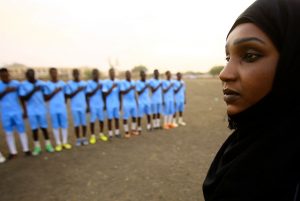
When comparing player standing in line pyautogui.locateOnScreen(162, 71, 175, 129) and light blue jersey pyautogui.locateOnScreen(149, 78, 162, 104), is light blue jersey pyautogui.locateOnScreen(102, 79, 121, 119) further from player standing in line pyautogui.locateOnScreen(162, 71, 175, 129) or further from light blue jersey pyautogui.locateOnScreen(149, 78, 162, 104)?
player standing in line pyautogui.locateOnScreen(162, 71, 175, 129)

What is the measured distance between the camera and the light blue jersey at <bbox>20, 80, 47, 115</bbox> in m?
5.05

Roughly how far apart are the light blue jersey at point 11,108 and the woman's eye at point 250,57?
556 cm

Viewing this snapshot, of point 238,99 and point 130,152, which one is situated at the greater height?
point 238,99

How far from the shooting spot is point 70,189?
11.9ft

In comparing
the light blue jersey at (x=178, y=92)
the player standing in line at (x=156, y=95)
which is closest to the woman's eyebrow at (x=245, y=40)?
the player standing in line at (x=156, y=95)

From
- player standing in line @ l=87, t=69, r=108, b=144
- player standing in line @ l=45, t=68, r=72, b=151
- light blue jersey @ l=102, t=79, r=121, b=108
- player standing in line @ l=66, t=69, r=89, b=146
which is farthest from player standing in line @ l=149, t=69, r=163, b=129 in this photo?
player standing in line @ l=45, t=68, r=72, b=151

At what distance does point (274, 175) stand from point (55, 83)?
5.71 meters

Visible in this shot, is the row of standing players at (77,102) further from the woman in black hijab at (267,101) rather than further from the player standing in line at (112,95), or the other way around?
the woman in black hijab at (267,101)

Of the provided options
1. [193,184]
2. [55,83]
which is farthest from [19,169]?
[193,184]

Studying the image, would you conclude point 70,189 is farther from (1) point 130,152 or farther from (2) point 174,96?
(2) point 174,96

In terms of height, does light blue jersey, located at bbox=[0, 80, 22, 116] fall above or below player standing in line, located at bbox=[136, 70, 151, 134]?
above

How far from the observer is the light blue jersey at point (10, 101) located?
4.89 m

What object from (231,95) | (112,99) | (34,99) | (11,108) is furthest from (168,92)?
(231,95)

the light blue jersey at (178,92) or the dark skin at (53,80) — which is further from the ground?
the dark skin at (53,80)
